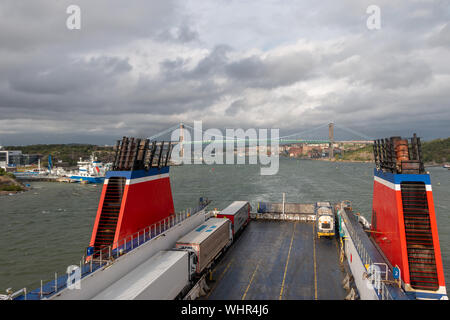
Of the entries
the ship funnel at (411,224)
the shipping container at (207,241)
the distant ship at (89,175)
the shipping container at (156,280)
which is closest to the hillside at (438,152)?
the distant ship at (89,175)

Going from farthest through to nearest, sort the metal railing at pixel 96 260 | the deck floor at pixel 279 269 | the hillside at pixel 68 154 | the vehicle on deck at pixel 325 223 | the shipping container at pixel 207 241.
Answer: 1. the hillside at pixel 68 154
2. the vehicle on deck at pixel 325 223
3. the shipping container at pixel 207 241
4. the deck floor at pixel 279 269
5. the metal railing at pixel 96 260

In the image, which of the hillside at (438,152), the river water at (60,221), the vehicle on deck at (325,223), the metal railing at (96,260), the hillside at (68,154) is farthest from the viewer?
the hillside at (438,152)

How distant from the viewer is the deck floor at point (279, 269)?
16.3 m

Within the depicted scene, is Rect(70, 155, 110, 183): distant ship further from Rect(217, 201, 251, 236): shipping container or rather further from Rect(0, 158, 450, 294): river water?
Rect(217, 201, 251, 236): shipping container

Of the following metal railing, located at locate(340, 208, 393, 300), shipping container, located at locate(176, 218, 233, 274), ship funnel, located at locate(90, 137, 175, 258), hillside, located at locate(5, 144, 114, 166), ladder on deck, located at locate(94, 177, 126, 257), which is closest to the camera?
metal railing, located at locate(340, 208, 393, 300)

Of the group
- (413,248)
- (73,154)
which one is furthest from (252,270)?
(73,154)

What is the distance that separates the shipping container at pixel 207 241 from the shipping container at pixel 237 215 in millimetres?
2037

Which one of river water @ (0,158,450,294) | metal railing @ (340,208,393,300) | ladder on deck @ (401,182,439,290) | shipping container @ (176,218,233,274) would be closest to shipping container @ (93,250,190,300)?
shipping container @ (176,218,233,274)

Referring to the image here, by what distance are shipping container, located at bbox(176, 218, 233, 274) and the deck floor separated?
121 cm

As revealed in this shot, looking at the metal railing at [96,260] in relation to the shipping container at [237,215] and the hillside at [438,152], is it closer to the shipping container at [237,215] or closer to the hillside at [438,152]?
the shipping container at [237,215]

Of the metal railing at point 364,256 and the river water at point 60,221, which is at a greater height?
the metal railing at point 364,256

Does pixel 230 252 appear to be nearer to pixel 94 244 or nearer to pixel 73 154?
pixel 94 244

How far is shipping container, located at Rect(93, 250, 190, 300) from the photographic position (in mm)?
11309

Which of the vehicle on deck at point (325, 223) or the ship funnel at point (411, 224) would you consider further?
the vehicle on deck at point (325, 223)
